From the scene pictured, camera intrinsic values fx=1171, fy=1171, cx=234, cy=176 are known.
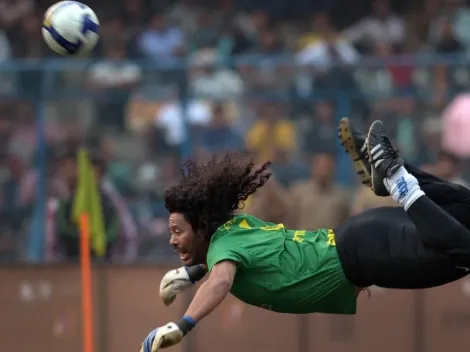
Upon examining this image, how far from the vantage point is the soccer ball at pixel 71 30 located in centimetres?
850

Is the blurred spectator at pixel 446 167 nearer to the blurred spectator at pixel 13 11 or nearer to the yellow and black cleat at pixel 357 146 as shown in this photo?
the yellow and black cleat at pixel 357 146

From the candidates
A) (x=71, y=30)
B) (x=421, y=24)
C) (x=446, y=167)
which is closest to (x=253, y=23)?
(x=421, y=24)

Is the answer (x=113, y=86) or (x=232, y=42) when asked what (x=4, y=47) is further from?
(x=232, y=42)

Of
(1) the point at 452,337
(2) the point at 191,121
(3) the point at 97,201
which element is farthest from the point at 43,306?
(1) the point at 452,337

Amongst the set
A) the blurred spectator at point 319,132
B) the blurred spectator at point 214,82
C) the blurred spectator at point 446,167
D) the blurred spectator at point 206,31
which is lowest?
the blurred spectator at point 446,167

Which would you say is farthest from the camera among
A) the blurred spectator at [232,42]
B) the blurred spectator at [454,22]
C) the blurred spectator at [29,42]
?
the blurred spectator at [232,42]

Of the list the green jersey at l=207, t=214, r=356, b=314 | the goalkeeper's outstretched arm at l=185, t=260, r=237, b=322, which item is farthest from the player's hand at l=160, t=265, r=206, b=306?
the goalkeeper's outstretched arm at l=185, t=260, r=237, b=322

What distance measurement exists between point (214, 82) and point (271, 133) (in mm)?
782

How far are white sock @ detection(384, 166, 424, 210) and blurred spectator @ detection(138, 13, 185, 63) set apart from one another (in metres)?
7.19

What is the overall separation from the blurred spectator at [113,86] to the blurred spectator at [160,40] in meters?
1.70

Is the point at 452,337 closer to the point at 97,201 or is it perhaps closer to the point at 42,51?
the point at 97,201

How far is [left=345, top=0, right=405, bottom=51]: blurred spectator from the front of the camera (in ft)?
45.6

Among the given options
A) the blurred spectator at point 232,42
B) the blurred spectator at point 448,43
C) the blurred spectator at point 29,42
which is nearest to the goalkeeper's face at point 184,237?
the blurred spectator at point 29,42

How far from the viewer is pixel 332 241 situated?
686cm
